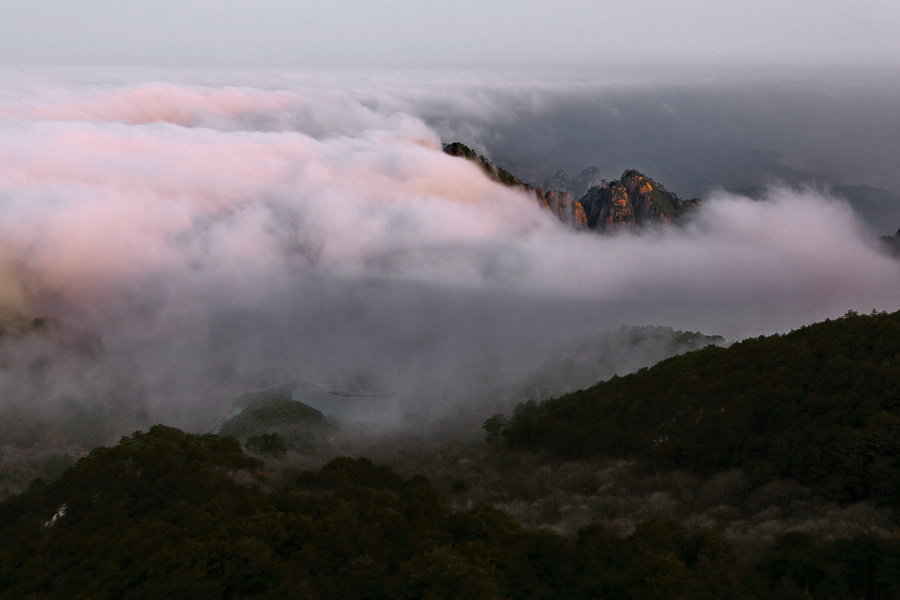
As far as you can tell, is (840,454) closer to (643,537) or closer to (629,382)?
(643,537)

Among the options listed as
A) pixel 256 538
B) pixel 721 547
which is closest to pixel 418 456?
pixel 256 538

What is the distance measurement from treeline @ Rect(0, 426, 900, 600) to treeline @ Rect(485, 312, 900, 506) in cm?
1158

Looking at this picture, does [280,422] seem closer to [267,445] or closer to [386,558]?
[267,445]

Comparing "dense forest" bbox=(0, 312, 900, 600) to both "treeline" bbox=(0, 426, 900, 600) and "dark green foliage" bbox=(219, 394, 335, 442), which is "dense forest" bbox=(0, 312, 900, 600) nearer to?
"treeline" bbox=(0, 426, 900, 600)

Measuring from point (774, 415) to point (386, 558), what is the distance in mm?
33465

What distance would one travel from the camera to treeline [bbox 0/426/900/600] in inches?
913

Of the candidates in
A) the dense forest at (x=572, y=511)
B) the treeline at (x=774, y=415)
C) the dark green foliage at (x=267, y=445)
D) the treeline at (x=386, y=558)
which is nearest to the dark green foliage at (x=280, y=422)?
the dark green foliage at (x=267, y=445)

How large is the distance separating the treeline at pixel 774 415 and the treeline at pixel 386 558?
38.0 feet

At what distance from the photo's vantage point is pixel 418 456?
79.3 m

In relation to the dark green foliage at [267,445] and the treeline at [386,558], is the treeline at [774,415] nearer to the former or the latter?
the treeline at [386,558]

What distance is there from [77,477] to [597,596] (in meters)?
45.5

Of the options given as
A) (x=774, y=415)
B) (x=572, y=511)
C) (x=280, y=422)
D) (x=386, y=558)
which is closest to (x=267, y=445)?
(x=572, y=511)

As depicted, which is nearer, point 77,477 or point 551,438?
→ point 77,477

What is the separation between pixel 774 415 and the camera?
43.1 m
